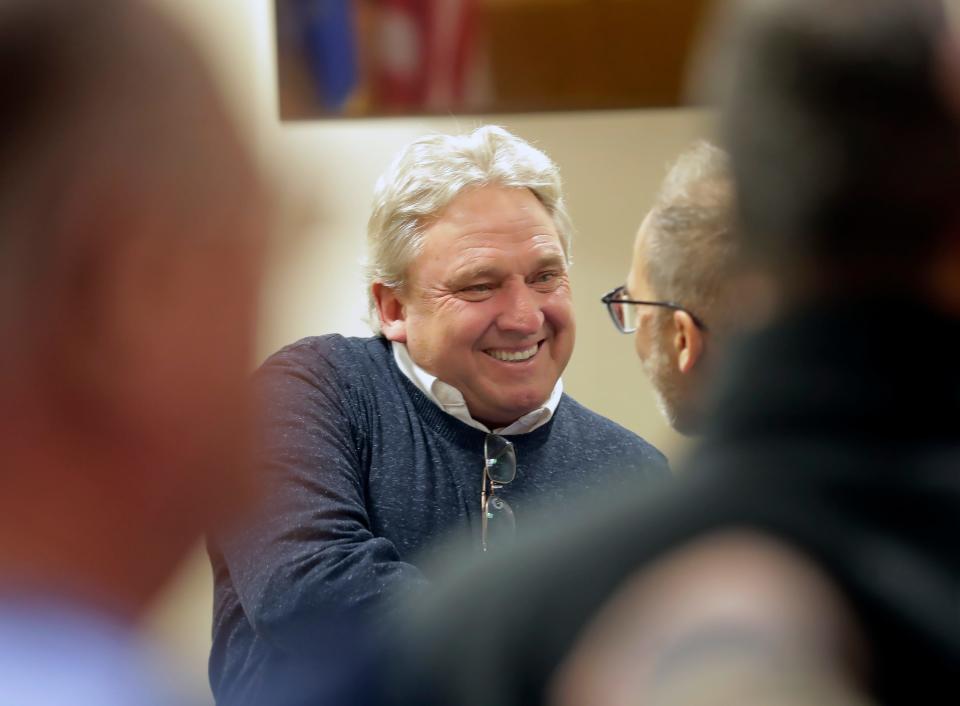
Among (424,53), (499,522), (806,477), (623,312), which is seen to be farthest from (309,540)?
(424,53)

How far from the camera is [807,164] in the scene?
71 centimetres

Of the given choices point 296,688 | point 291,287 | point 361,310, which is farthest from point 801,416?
point 361,310

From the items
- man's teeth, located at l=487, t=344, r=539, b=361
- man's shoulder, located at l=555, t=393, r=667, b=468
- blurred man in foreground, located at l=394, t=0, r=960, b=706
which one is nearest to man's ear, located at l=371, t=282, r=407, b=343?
man's teeth, located at l=487, t=344, r=539, b=361

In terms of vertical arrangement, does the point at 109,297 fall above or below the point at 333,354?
above

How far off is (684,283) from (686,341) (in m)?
0.10

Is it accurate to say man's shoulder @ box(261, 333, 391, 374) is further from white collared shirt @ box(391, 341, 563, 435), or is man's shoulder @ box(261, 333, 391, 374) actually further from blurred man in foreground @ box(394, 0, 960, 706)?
blurred man in foreground @ box(394, 0, 960, 706)

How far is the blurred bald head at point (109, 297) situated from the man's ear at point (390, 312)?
4.83 feet

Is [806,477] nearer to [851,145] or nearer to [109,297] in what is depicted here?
[851,145]

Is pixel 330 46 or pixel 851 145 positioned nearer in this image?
pixel 851 145

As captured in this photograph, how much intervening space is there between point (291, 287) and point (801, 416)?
1.06ft

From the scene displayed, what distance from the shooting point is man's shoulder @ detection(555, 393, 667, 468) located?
2.09m

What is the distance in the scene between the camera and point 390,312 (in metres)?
2.09

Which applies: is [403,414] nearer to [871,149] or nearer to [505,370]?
[505,370]

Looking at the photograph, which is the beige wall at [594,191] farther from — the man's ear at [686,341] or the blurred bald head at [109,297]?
the blurred bald head at [109,297]
